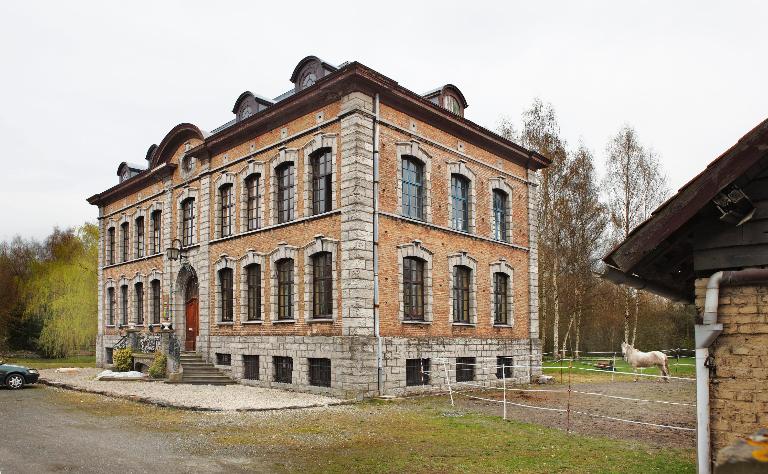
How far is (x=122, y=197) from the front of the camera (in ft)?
103

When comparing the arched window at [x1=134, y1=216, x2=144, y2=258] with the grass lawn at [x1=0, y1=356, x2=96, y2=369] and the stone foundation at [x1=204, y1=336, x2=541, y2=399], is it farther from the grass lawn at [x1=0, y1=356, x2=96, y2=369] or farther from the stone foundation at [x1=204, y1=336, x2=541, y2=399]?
the stone foundation at [x1=204, y1=336, x2=541, y2=399]

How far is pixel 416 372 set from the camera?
749 inches

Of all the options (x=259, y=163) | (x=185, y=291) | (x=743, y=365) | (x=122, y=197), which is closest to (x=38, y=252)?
(x=122, y=197)

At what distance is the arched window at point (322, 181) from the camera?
19109mm

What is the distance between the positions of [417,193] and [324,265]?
3.92 m

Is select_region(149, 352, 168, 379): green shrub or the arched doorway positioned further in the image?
the arched doorway

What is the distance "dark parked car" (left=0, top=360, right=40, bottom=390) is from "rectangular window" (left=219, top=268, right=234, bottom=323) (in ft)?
20.8

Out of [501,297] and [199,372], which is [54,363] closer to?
[199,372]

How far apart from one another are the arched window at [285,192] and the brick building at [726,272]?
15.6m

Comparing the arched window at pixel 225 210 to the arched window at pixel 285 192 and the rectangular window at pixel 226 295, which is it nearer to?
the rectangular window at pixel 226 295

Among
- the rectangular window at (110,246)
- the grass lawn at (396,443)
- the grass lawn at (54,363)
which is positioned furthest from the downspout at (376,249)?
the grass lawn at (54,363)

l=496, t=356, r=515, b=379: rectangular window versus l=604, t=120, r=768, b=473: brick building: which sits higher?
l=604, t=120, r=768, b=473: brick building

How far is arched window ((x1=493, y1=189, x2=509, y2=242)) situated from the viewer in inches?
933

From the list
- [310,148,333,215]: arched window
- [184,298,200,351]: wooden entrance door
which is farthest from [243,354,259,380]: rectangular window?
[310,148,333,215]: arched window
